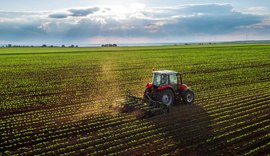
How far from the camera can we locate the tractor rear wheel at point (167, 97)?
15445 mm

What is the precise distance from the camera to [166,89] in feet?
51.4

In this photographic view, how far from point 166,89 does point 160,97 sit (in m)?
0.60

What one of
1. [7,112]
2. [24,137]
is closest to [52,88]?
[7,112]

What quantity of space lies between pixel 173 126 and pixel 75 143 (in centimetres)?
428

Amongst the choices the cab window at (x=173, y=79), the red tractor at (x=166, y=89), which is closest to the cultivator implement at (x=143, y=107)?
the red tractor at (x=166, y=89)

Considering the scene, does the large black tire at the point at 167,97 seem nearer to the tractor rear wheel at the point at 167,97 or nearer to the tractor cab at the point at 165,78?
the tractor rear wheel at the point at 167,97

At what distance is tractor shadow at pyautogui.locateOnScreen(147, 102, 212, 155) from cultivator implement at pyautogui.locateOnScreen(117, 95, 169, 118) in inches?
11.4

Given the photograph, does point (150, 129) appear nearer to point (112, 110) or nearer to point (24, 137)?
point (112, 110)

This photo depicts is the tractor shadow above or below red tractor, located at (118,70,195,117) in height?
below

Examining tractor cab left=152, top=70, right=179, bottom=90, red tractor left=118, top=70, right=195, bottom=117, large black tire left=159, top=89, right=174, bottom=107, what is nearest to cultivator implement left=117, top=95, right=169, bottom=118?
red tractor left=118, top=70, right=195, bottom=117

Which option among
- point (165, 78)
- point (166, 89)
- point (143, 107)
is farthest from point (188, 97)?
point (143, 107)

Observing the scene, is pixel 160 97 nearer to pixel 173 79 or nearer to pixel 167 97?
pixel 167 97

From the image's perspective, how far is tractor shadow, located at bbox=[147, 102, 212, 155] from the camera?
36.7 ft

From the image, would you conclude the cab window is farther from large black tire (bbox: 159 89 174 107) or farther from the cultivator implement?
the cultivator implement
